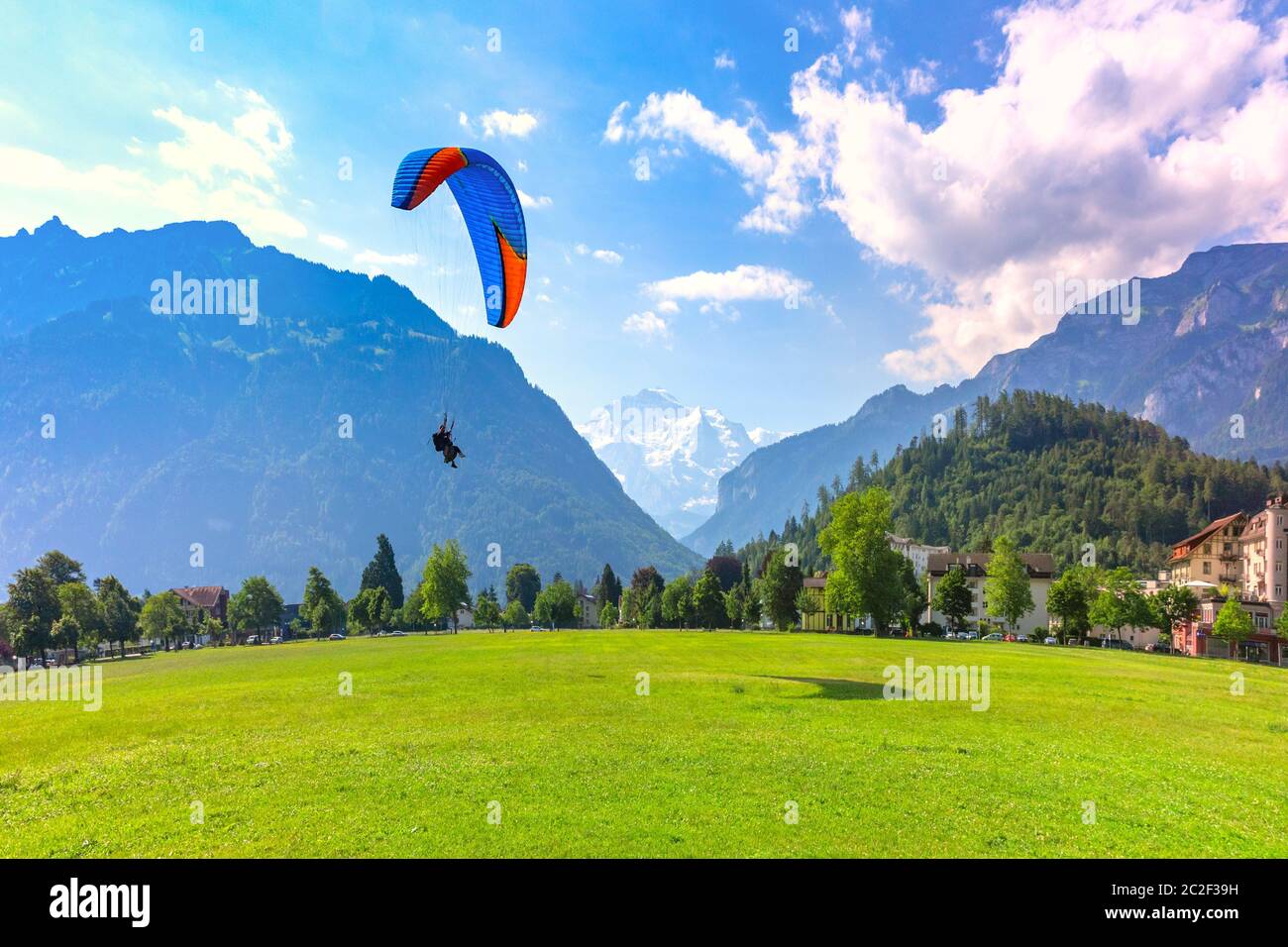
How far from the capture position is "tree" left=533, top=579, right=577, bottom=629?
133 meters

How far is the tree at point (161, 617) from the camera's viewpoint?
9381 centimetres

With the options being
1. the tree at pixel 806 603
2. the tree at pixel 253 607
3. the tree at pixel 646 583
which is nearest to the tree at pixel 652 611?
the tree at pixel 646 583

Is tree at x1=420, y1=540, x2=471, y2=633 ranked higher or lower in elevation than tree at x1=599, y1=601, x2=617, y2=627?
higher

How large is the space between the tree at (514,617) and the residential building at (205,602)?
55.9m

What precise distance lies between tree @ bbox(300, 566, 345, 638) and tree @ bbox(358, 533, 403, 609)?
1772cm

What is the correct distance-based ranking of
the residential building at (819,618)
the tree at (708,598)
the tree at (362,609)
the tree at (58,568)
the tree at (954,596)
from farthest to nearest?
1. the tree at (362,609)
2. the residential building at (819,618)
3. the tree at (708,598)
4. the tree at (954,596)
5. the tree at (58,568)

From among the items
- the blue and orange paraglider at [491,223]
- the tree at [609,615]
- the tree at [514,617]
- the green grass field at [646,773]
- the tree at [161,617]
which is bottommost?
the tree at [609,615]

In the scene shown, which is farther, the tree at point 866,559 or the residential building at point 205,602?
the residential building at point 205,602

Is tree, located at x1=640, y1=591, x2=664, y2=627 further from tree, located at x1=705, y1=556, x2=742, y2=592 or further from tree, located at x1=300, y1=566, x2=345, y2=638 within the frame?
tree, located at x1=300, y1=566, x2=345, y2=638

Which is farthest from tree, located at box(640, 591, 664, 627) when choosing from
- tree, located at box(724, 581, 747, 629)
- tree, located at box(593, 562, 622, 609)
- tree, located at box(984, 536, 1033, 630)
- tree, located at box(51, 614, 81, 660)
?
tree, located at box(51, 614, 81, 660)

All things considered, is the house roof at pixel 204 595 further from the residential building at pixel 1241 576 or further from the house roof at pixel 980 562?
the residential building at pixel 1241 576
